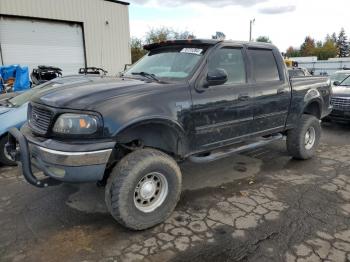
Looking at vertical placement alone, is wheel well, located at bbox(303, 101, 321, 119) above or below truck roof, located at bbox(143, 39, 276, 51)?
below

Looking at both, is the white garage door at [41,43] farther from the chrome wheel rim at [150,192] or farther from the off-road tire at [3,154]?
the chrome wheel rim at [150,192]

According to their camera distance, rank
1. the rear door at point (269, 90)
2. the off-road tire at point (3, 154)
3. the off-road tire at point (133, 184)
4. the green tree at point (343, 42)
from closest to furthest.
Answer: the off-road tire at point (133, 184)
the rear door at point (269, 90)
the off-road tire at point (3, 154)
the green tree at point (343, 42)

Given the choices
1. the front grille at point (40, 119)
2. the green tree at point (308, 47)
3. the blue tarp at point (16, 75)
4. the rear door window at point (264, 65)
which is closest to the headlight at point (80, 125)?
the front grille at point (40, 119)

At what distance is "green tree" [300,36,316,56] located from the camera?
302ft

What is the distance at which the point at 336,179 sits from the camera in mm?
5039

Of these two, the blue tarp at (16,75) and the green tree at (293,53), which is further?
the green tree at (293,53)

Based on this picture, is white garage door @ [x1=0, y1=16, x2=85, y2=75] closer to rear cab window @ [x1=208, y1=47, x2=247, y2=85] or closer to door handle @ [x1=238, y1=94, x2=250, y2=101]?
rear cab window @ [x1=208, y1=47, x2=247, y2=85]

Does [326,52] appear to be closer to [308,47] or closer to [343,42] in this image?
[308,47]

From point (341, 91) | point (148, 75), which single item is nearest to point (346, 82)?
point (341, 91)

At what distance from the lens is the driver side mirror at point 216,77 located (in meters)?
3.87

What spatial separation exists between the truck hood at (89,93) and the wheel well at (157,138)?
0.41m

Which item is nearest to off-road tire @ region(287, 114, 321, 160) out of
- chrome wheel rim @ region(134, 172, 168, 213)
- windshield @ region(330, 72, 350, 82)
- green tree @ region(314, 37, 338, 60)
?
chrome wheel rim @ region(134, 172, 168, 213)

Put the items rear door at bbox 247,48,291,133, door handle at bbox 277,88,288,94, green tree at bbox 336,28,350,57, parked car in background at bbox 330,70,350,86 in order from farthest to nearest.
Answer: green tree at bbox 336,28,350,57 → parked car in background at bbox 330,70,350,86 → door handle at bbox 277,88,288,94 → rear door at bbox 247,48,291,133

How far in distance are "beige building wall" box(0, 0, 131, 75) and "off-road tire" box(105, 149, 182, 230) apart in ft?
48.1
